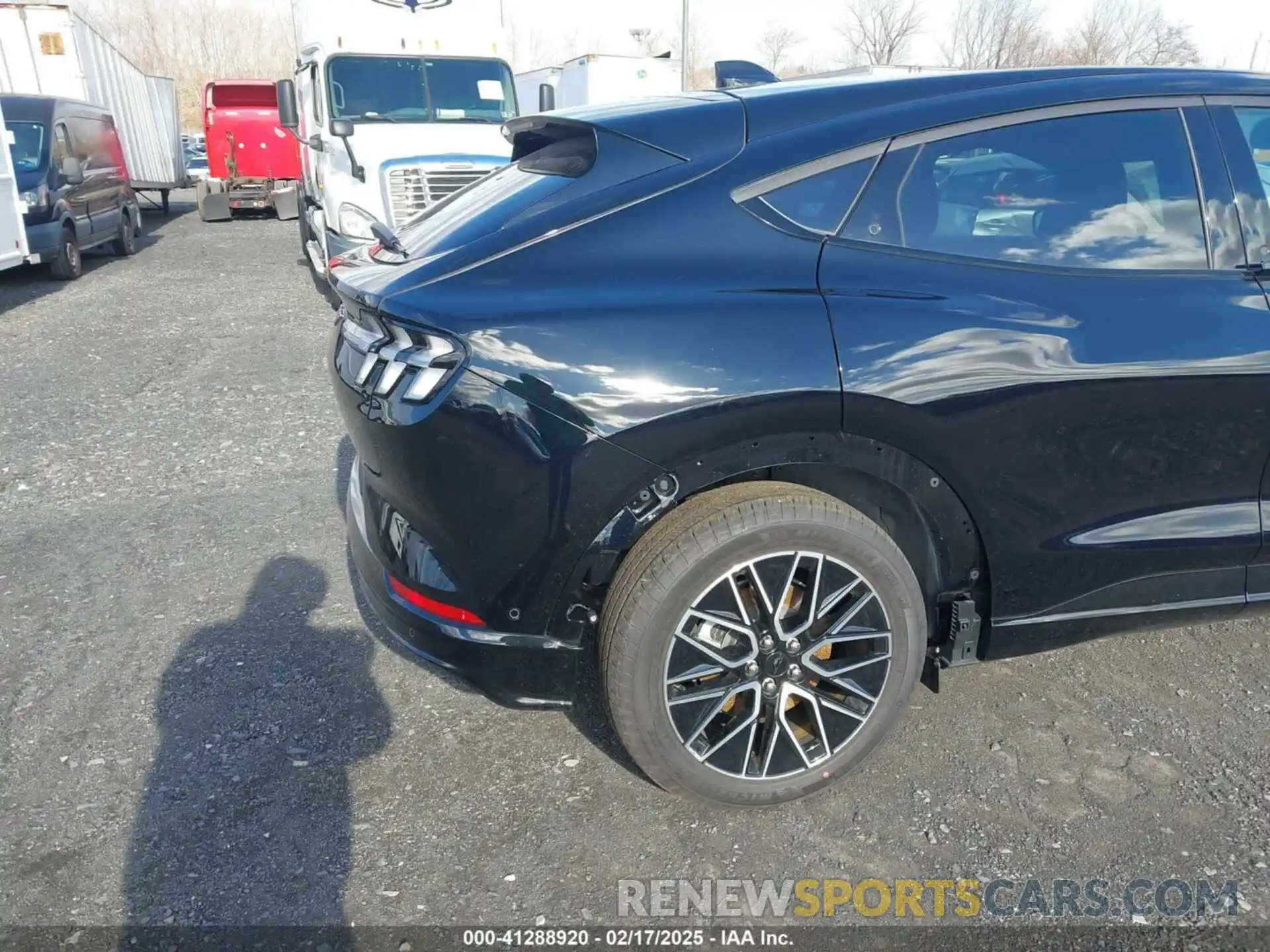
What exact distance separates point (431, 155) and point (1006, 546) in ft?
25.1

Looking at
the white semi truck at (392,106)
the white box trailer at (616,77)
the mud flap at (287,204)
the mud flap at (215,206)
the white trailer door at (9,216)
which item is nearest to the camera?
the white semi truck at (392,106)

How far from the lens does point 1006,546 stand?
2.58 metres

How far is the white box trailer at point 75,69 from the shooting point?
14.5m

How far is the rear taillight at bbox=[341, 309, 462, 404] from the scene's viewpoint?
2.22 m

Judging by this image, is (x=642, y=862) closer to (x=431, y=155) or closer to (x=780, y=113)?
(x=780, y=113)

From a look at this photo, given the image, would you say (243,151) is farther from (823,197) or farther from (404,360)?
(823,197)

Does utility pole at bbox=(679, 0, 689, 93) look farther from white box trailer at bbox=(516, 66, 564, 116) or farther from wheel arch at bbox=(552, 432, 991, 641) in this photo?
wheel arch at bbox=(552, 432, 991, 641)

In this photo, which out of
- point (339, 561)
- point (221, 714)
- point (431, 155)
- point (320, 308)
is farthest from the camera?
point (320, 308)

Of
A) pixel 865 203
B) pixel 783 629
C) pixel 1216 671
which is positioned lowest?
pixel 1216 671

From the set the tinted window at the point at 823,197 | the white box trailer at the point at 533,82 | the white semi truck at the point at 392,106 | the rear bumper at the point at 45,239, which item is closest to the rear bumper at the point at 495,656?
the tinted window at the point at 823,197

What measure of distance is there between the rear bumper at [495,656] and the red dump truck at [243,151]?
1757 cm

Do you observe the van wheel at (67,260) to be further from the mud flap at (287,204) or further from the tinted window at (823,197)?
the tinted window at (823,197)

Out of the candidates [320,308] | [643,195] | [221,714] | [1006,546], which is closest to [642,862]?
[1006,546]

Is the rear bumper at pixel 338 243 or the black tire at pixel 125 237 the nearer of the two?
the rear bumper at pixel 338 243
